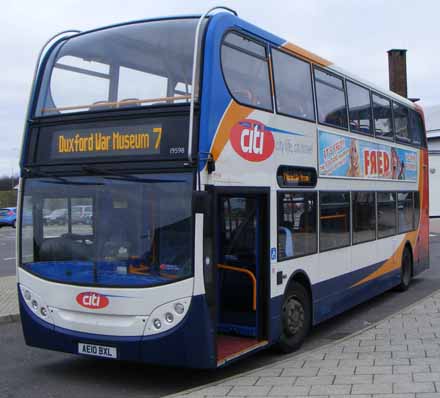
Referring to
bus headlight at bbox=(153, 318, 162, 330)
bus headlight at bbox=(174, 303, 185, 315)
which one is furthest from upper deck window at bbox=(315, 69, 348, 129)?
bus headlight at bbox=(153, 318, 162, 330)

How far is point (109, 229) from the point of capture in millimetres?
6801

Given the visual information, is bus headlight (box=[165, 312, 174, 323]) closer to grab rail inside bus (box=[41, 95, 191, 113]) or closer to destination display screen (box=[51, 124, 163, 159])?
destination display screen (box=[51, 124, 163, 159])

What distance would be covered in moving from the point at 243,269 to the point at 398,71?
3866 cm

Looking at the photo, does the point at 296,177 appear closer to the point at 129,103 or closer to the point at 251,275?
the point at 251,275

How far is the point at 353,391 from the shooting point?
19.9ft

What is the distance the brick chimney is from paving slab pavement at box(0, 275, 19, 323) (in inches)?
1342

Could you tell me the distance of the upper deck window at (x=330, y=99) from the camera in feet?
30.8

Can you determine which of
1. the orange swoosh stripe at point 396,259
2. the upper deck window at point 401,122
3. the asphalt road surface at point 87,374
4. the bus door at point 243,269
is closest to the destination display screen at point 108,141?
the bus door at point 243,269

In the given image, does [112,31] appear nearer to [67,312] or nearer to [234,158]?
[234,158]

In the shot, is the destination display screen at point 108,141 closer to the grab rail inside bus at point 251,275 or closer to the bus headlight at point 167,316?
the bus headlight at point 167,316

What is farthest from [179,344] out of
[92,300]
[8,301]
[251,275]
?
[8,301]

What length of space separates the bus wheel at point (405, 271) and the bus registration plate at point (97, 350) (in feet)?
27.8

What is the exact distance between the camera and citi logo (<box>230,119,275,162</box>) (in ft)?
23.2

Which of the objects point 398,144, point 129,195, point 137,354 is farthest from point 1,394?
point 398,144
